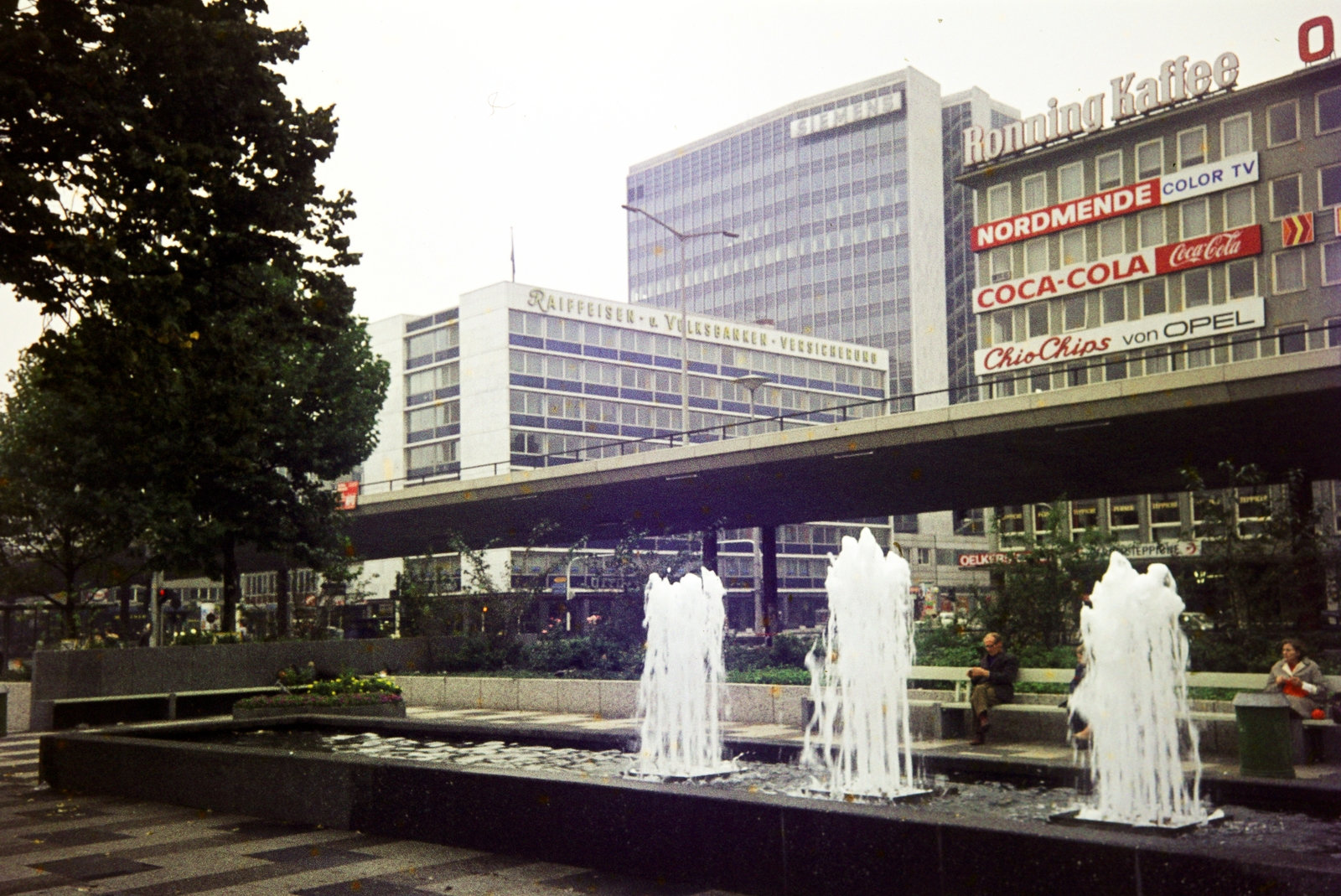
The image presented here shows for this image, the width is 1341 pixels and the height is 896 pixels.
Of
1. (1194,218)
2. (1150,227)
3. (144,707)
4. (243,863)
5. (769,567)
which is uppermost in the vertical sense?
(1150,227)

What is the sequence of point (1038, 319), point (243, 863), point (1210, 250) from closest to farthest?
point (243, 863) → point (1210, 250) → point (1038, 319)

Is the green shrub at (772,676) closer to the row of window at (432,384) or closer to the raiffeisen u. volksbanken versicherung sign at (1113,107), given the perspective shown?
the raiffeisen u. volksbanken versicherung sign at (1113,107)

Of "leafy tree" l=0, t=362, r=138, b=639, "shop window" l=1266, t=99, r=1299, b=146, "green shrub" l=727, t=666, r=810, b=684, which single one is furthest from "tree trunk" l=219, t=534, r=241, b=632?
"shop window" l=1266, t=99, r=1299, b=146

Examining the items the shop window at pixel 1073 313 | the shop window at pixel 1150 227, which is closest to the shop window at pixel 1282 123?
the shop window at pixel 1150 227

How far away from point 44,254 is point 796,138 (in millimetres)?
106696

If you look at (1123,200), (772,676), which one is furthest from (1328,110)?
(772,676)

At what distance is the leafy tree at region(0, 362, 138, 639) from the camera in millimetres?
29094

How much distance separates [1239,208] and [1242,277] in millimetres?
3076

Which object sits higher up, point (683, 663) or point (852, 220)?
point (852, 220)

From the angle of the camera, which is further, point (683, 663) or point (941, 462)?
point (941, 462)

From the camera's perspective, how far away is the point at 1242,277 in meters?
55.6

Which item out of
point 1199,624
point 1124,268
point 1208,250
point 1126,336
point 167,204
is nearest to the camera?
point 167,204

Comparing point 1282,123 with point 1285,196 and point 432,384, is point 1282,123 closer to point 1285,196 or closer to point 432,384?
point 1285,196

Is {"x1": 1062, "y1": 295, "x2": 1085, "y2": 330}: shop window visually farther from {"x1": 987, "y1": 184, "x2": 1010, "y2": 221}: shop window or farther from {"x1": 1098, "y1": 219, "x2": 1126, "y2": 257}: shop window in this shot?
{"x1": 987, "y1": 184, "x2": 1010, "y2": 221}: shop window
